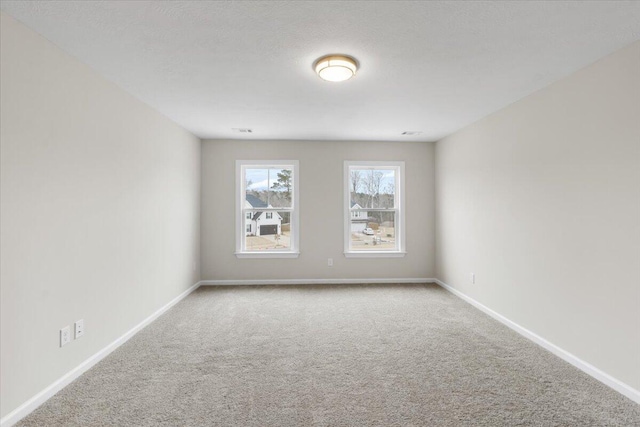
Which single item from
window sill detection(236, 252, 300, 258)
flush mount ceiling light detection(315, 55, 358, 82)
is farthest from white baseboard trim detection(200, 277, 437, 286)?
flush mount ceiling light detection(315, 55, 358, 82)

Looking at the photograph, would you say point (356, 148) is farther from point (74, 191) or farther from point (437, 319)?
point (74, 191)

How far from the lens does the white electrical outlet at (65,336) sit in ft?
7.04

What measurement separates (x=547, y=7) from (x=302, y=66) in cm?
155

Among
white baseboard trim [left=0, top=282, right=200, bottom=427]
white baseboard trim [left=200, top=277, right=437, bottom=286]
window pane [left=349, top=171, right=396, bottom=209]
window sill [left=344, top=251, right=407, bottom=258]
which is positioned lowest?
white baseboard trim [left=0, top=282, right=200, bottom=427]

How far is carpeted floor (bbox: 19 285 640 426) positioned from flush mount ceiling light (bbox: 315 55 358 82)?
2.28 metres

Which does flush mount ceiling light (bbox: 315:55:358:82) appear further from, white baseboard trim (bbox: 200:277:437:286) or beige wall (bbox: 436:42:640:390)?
white baseboard trim (bbox: 200:277:437:286)

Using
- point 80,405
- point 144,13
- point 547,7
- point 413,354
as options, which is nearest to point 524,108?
point 547,7

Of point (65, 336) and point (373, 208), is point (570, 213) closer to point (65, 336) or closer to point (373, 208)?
point (373, 208)

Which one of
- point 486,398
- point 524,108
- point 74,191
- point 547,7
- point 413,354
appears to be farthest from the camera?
point 524,108

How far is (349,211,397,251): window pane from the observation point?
16.7 feet

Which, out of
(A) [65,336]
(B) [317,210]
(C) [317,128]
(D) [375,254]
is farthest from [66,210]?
(D) [375,254]

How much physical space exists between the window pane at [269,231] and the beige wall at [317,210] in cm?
25

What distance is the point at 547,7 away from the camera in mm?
1683

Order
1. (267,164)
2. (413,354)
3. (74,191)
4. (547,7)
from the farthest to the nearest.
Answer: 1. (267,164)
2. (413,354)
3. (74,191)
4. (547,7)
